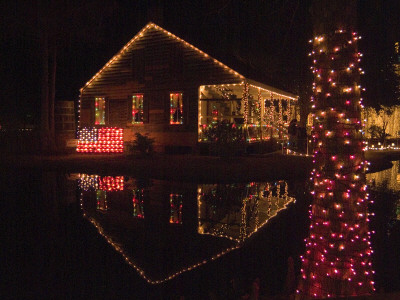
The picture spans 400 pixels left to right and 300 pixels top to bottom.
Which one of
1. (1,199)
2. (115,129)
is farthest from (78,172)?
(115,129)

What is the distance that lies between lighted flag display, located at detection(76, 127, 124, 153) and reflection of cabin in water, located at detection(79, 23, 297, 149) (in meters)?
0.68

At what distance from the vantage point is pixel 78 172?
15219 mm

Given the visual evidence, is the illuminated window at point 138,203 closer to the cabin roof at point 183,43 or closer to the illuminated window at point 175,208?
the illuminated window at point 175,208

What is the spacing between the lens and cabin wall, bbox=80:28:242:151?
19.7 m

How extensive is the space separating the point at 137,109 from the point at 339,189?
18.9m

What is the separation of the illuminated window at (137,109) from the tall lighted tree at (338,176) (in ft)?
60.2

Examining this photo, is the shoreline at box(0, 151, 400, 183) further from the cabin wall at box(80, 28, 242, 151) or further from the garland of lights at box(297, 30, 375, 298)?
the garland of lights at box(297, 30, 375, 298)

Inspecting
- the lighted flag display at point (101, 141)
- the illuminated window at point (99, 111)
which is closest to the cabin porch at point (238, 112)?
the lighted flag display at point (101, 141)

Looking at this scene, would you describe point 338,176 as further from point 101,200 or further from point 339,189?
point 101,200

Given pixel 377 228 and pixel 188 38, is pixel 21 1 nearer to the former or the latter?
pixel 188 38

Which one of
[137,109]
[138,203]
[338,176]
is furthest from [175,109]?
[338,176]

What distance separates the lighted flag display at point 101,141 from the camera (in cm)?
2147

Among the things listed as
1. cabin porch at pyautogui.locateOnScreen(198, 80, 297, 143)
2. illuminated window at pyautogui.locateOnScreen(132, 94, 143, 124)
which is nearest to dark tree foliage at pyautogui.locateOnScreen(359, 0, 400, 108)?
cabin porch at pyautogui.locateOnScreen(198, 80, 297, 143)

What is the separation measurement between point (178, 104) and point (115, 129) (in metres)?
3.90
